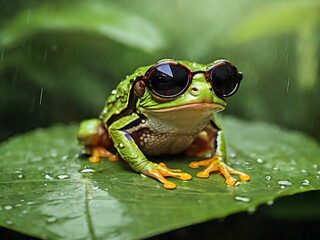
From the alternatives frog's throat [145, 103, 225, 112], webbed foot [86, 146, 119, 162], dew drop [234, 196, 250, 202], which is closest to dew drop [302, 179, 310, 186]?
dew drop [234, 196, 250, 202]

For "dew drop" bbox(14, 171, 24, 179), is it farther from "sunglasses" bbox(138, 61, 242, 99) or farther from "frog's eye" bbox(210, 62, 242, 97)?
"frog's eye" bbox(210, 62, 242, 97)

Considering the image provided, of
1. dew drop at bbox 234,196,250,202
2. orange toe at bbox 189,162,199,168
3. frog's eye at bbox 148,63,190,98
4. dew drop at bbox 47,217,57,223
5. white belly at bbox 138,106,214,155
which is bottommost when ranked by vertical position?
dew drop at bbox 47,217,57,223

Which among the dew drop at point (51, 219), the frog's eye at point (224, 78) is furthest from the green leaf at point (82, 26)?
the dew drop at point (51, 219)

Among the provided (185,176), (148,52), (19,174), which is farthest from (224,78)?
(19,174)

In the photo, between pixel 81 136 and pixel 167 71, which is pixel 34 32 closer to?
pixel 81 136

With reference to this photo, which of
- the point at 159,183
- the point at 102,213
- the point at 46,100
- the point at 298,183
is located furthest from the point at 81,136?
the point at 46,100

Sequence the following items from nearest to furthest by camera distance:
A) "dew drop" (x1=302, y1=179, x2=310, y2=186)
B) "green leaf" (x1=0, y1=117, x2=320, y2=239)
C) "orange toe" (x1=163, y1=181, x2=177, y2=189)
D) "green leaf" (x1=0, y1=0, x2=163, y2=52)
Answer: "green leaf" (x1=0, y1=117, x2=320, y2=239)
"orange toe" (x1=163, y1=181, x2=177, y2=189)
"dew drop" (x1=302, y1=179, x2=310, y2=186)
"green leaf" (x1=0, y1=0, x2=163, y2=52)

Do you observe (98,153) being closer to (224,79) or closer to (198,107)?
(198,107)
